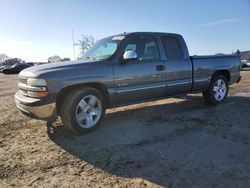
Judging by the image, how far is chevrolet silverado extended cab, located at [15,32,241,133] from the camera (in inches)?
180

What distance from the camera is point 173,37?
665 centimetres

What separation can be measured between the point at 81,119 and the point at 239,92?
7.07m

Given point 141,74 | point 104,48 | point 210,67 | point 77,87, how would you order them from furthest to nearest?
point 210,67 < point 104,48 < point 141,74 < point 77,87

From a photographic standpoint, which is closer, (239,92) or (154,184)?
(154,184)

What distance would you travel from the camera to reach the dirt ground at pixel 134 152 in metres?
3.27

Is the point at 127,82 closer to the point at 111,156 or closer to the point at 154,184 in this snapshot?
the point at 111,156

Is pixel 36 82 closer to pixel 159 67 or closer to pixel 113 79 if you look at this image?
pixel 113 79

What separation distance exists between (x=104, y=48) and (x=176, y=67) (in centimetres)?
182

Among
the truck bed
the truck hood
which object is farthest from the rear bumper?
the truck bed

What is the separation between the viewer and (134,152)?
4.07 metres

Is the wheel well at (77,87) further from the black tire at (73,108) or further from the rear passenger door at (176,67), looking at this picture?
the rear passenger door at (176,67)

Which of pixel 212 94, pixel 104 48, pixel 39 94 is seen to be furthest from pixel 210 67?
pixel 39 94

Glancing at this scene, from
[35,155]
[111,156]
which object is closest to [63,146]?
[35,155]

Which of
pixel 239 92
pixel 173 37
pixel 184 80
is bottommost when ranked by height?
pixel 239 92
